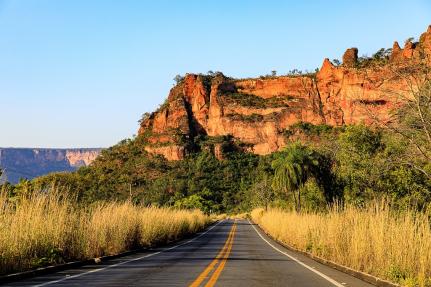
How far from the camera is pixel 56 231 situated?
15.7 meters

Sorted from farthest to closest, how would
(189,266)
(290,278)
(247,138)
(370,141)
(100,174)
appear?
1. (247,138)
2. (100,174)
3. (370,141)
4. (189,266)
5. (290,278)

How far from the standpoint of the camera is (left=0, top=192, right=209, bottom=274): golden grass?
13477mm

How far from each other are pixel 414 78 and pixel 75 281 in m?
8.84

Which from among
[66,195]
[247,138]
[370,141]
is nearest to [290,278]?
[66,195]

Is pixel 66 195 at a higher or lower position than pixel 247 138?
Answer: lower

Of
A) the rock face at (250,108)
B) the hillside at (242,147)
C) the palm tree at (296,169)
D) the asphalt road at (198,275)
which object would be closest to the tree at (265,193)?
the hillside at (242,147)

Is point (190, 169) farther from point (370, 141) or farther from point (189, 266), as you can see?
point (189, 266)

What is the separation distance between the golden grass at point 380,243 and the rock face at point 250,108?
135836 mm

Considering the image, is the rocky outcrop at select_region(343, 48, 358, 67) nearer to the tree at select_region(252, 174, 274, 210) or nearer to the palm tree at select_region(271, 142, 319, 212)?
the tree at select_region(252, 174, 274, 210)

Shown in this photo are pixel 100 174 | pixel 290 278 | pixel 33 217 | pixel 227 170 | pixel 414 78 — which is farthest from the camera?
pixel 227 170

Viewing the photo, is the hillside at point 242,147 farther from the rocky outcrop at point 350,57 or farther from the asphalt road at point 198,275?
the asphalt road at point 198,275

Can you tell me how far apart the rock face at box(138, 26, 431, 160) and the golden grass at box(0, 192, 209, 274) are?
13111cm

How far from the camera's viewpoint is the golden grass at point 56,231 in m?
13.5

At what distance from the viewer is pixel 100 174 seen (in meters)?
128
